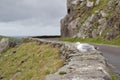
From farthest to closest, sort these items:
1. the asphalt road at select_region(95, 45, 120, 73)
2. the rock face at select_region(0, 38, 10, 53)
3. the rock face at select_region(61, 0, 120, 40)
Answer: the rock face at select_region(0, 38, 10, 53) → the rock face at select_region(61, 0, 120, 40) → the asphalt road at select_region(95, 45, 120, 73)

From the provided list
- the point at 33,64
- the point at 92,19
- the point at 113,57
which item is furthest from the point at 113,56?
the point at 92,19

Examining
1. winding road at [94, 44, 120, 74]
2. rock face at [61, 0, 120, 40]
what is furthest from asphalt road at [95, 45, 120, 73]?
rock face at [61, 0, 120, 40]

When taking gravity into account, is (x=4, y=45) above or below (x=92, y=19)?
below

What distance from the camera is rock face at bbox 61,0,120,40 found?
209 feet

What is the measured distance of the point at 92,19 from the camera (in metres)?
72.3

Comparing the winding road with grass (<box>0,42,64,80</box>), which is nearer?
the winding road

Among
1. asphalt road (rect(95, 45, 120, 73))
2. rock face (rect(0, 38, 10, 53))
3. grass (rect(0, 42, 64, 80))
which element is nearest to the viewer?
asphalt road (rect(95, 45, 120, 73))

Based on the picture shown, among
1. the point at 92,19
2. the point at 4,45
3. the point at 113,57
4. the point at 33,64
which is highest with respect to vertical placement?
the point at 92,19

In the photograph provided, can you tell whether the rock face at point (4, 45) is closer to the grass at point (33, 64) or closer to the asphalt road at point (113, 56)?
the grass at point (33, 64)

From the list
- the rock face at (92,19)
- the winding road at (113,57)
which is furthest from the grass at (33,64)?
the rock face at (92,19)

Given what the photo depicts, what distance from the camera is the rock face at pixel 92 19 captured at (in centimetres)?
6362

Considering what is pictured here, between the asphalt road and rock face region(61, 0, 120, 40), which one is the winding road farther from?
rock face region(61, 0, 120, 40)

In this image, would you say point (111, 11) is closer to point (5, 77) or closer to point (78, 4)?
point (78, 4)

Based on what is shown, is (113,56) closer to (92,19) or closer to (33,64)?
(33,64)
